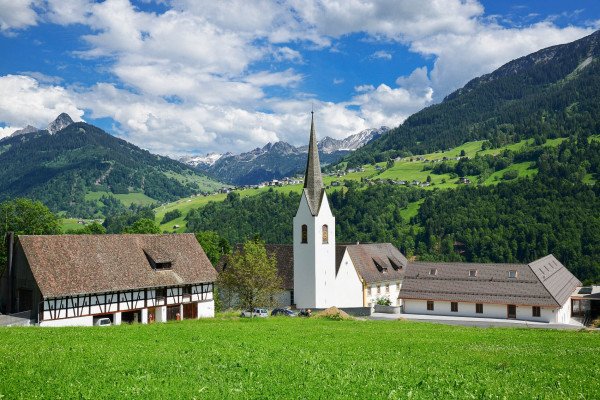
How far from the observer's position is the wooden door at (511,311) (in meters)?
58.7

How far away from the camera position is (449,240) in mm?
126188

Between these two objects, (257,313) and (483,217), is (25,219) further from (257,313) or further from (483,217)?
(483,217)

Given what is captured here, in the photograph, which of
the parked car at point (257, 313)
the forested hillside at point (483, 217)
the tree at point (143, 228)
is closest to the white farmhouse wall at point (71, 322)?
the parked car at point (257, 313)

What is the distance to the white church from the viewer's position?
5884 cm

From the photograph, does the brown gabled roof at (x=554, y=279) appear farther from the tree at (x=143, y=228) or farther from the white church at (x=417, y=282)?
the tree at (x=143, y=228)

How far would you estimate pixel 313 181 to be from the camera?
61.6m

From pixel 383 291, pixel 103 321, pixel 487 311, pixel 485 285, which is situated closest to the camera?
pixel 103 321

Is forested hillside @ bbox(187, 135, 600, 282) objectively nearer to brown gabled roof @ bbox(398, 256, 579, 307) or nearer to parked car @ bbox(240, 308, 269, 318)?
brown gabled roof @ bbox(398, 256, 579, 307)

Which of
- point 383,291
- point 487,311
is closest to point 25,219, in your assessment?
point 383,291

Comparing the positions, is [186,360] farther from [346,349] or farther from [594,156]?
[594,156]

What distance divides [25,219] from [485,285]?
187ft

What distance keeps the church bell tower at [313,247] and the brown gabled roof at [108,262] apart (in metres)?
10.3

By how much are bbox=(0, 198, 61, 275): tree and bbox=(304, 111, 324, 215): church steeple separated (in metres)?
33.5

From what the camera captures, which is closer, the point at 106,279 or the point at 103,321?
the point at 103,321
